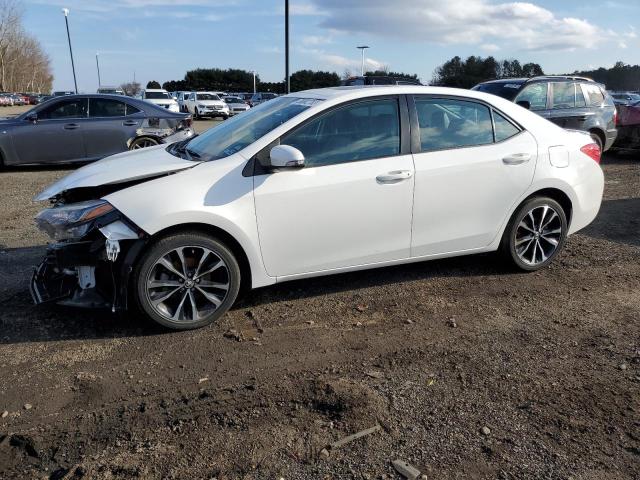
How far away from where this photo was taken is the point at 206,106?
34406mm

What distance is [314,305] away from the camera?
14.6 feet

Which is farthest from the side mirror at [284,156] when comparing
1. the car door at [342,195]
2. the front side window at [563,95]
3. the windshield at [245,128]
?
the front side window at [563,95]

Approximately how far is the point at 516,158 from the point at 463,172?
1.88 ft

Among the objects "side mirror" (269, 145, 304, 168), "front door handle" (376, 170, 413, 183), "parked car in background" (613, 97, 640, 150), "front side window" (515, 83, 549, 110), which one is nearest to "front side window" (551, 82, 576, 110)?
"front side window" (515, 83, 549, 110)

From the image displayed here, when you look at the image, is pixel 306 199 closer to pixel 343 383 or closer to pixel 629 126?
pixel 343 383

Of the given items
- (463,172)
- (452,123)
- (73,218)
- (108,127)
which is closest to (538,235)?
(463,172)

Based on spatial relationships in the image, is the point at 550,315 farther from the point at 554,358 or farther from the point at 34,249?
the point at 34,249

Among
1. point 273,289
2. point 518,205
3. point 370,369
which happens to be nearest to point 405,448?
point 370,369

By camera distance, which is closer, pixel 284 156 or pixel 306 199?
pixel 284 156

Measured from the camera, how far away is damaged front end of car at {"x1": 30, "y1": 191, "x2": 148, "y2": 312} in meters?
3.69

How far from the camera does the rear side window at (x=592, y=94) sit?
10878 millimetres

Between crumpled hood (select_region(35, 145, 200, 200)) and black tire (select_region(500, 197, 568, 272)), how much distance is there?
2843 mm

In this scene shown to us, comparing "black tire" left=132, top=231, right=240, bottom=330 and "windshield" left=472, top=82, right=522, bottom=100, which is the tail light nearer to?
"black tire" left=132, top=231, right=240, bottom=330

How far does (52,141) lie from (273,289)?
786cm
